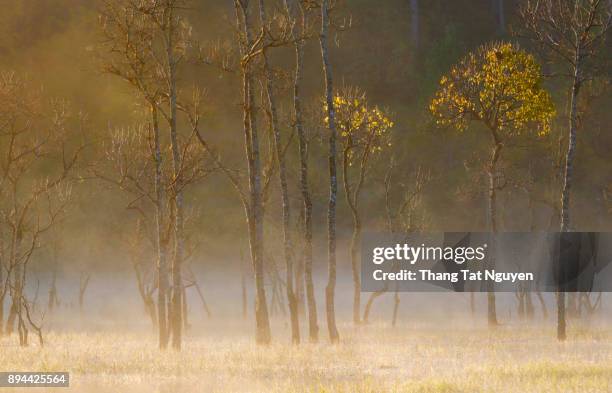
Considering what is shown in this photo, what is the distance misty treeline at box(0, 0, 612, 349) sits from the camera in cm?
3781

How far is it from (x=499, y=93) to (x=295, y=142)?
60.4m

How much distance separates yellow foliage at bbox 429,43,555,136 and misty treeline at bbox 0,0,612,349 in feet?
0.38

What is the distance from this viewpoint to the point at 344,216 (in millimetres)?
102875

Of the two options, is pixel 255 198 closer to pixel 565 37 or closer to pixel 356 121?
pixel 356 121

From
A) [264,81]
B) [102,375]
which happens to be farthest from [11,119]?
[102,375]

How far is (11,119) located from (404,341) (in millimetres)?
21460

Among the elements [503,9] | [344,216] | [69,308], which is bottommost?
[69,308]

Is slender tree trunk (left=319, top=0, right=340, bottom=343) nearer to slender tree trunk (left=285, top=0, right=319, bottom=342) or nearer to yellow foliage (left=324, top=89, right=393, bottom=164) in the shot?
slender tree trunk (left=285, top=0, right=319, bottom=342)

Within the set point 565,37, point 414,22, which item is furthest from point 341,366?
point 414,22

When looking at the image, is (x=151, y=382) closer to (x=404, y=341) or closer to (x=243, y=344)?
(x=243, y=344)

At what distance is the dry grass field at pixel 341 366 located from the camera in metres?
23.0

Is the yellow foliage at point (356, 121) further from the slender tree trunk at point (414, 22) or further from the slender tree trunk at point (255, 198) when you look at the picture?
the slender tree trunk at point (414, 22)

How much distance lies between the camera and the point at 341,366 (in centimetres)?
2895

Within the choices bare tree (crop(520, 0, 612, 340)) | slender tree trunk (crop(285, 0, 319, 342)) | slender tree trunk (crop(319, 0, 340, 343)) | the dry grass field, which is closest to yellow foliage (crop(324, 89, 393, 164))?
slender tree trunk (crop(319, 0, 340, 343))
